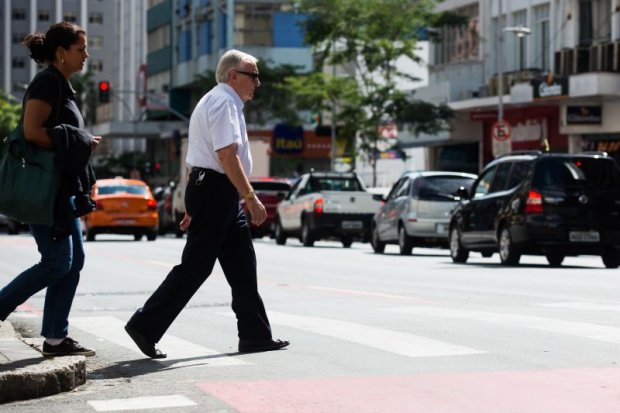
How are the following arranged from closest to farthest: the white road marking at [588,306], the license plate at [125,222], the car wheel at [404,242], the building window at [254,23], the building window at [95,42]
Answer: the white road marking at [588,306] → the car wheel at [404,242] → the license plate at [125,222] → the building window at [254,23] → the building window at [95,42]

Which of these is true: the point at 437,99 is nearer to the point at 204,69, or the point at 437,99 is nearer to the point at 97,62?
the point at 204,69

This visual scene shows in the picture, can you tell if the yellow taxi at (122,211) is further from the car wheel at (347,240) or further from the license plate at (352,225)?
the license plate at (352,225)

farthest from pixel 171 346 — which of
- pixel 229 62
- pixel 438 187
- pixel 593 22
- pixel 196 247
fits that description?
→ pixel 593 22

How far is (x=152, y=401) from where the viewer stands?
8125 mm

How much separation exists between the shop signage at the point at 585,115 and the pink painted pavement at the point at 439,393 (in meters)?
41.4

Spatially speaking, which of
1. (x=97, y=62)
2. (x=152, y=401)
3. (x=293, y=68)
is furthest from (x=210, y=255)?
(x=97, y=62)

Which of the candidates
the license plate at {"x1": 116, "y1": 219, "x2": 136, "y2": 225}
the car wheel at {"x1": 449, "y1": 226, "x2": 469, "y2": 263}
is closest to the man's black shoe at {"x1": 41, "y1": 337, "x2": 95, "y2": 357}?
the car wheel at {"x1": 449, "y1": 226, "x2": 469, "y2": 263}

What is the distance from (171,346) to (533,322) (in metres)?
2.95

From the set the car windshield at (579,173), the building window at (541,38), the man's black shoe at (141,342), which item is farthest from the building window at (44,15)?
the man's black shoe at (141,342)

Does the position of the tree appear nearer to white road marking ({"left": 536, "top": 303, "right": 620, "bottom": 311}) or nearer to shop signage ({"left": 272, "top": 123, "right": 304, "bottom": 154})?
shop signage ({"left": 272, "top": 123, "right": 304, "bottom": 154})

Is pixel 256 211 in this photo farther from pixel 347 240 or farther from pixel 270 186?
pixel 270 186

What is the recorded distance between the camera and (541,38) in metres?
53.7

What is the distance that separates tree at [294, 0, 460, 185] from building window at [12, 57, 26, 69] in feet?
392

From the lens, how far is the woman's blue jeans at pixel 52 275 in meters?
9.57
